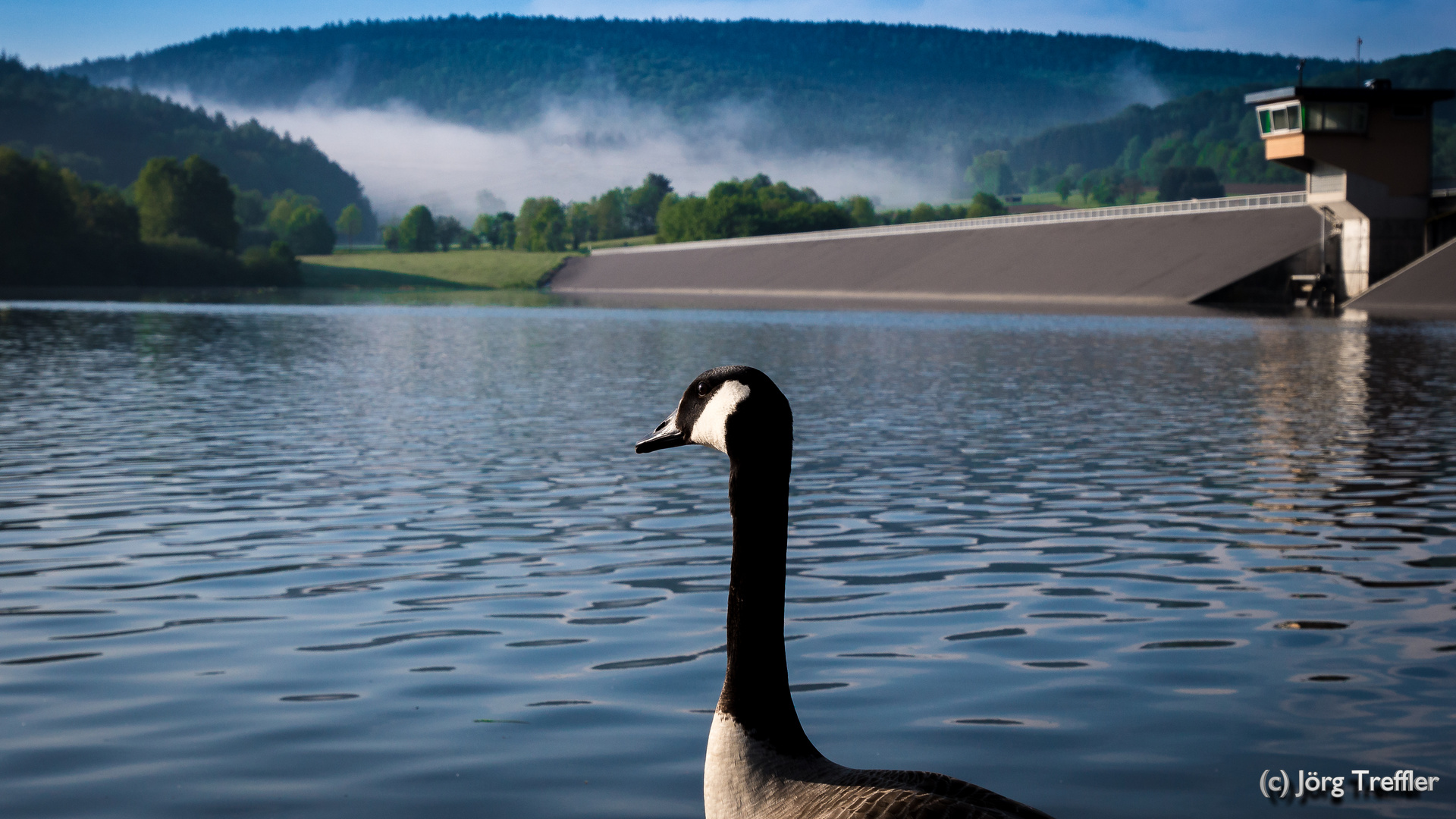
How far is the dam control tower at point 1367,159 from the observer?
3031 inches

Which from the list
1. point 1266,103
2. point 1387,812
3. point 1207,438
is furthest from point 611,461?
point 1266,103

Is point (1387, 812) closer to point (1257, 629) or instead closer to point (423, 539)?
point (1257, 629)

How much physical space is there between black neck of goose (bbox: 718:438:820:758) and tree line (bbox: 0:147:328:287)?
13345 cm

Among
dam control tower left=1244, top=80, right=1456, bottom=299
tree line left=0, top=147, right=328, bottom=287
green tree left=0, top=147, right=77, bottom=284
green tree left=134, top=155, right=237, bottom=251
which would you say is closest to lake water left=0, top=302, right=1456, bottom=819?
dam control tower left=1244, top=80, right=1456, bottom=299

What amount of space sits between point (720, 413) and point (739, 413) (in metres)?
0.09

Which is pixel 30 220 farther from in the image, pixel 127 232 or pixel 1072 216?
pixel 1072 216

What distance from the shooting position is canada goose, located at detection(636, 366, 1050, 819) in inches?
170

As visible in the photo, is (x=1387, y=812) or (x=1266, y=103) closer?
(x=1387, y=812)

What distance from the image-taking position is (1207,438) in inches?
851

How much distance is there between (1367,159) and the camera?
255ft

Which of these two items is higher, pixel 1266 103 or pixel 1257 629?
pixel 1266 103

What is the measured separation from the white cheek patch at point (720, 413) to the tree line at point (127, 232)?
133320 millimetres

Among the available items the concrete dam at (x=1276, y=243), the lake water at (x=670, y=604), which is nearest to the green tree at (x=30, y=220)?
the concrete dam at (x=1276, y=243)

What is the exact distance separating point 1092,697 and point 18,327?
2187 inches
